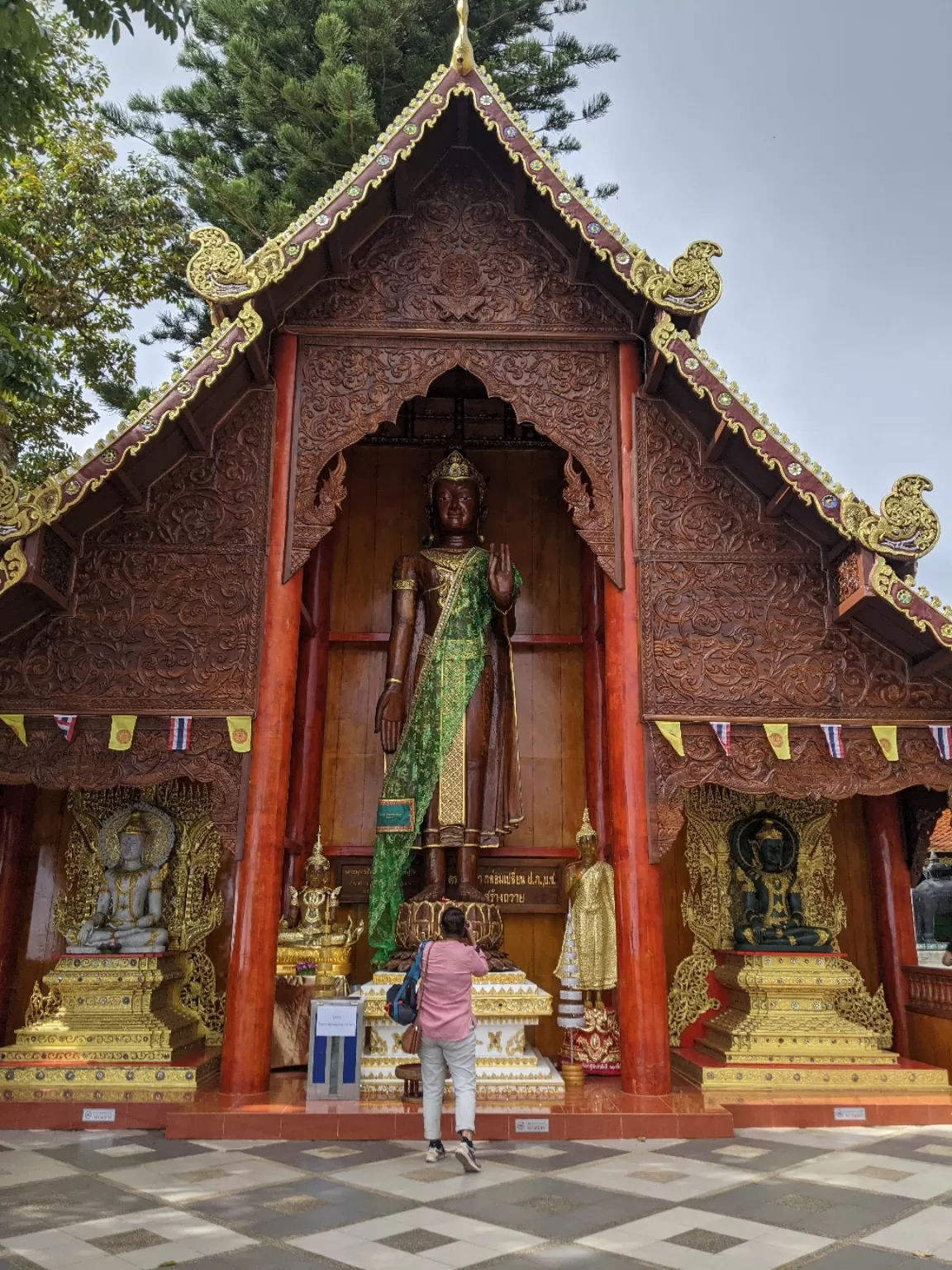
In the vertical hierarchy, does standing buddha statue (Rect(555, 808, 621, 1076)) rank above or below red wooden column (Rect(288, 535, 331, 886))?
below

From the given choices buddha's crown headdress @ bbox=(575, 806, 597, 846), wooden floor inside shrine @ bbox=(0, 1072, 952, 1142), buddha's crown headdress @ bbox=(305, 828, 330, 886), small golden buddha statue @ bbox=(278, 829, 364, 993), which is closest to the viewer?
wooden floor inside shrine @ bbox=(0, 1072, 952, 1142)

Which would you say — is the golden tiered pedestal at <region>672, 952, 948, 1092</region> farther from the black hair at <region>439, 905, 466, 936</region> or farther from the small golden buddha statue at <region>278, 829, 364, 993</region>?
the small golden buddha statue at <region>278, 829, 364, 993</region>

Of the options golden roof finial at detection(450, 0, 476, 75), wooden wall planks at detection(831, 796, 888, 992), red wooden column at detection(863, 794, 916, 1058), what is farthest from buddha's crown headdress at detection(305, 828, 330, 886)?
golden roof finial at detection(450, 0, 476, 75)

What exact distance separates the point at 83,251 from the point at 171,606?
769cm

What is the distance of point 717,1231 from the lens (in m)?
3.51

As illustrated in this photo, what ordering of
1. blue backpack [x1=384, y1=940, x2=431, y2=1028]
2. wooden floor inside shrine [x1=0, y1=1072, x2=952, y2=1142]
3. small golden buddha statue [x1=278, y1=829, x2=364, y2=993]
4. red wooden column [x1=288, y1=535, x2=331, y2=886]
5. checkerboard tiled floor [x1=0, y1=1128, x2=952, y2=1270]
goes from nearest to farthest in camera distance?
checkerboard tiled floor [x1=0, y1=1128, x2=952, y2=1270], blue backpack [x1=384, y1=940, x2=431, y2=1028], wooden floor inside shrine [x1=0, y1=1072, x2=952, y2=1142], small golden buddha statue [x1=278, y1=829, x2=364, y2=993], red wooden column [x1=288, y1=535, x2=331, y2=886]

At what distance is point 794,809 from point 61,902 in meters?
5.26

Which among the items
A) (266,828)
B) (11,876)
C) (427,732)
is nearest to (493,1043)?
(266,828)

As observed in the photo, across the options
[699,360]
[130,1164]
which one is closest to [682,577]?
[699,360]

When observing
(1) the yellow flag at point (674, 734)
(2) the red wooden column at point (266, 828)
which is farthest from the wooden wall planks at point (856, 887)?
(2) the red wooden column at point (266, 828)

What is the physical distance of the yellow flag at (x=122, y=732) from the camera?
5547 mm

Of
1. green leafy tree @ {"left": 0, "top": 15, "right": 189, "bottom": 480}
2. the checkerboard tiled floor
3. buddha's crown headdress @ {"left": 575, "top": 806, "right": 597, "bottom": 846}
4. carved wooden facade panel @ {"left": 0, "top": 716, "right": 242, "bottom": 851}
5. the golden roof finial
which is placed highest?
green leafy tree @ {"left": 0, "top": 15, "right": 189, "bottom": 480}

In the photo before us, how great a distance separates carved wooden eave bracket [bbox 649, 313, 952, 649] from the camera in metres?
5.36

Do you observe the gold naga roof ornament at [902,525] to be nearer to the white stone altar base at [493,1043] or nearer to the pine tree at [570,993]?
the pine tree at [570,993]
